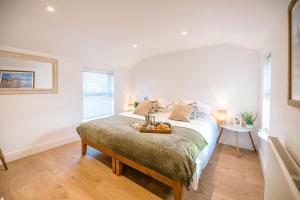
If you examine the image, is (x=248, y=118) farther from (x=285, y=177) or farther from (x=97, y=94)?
(x=97, y=94)

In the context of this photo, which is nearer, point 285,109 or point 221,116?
point 285,109

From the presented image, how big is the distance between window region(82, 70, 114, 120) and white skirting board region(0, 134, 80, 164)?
671 millimetres

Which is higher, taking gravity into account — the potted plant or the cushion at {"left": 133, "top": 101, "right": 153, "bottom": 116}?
Result: the cushion at {"left": 133, "top": 101, "right": 153, "bottom": 116}

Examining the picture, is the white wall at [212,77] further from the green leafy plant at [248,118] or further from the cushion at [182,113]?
the cushion at [182,113]

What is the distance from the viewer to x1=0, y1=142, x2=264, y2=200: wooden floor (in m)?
1.73

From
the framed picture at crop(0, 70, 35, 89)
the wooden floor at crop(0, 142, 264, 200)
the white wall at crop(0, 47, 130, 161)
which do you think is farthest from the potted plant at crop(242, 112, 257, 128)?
the framed picture at crop(0, 70, 35, 89)

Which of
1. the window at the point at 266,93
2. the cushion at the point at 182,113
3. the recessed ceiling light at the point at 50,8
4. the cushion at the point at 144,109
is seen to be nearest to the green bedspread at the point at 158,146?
the cushion at the point at 182,113

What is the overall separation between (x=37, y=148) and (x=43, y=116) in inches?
24.9

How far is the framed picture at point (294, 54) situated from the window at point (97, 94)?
12.3 feet

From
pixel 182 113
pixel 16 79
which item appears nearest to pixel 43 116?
pixel 16 79

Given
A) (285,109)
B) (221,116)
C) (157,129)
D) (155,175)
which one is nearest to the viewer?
(285,109)

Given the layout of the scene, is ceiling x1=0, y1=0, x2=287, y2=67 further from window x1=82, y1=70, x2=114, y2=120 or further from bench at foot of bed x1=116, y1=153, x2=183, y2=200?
bench at foot of bed x1=116, y1=153, x2=183, y2=200

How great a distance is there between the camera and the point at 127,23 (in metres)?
2.40

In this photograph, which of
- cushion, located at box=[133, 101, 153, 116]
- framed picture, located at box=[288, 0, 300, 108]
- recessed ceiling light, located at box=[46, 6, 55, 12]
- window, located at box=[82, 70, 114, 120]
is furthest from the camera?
window, located at box=[82, 70, 114, 120]
